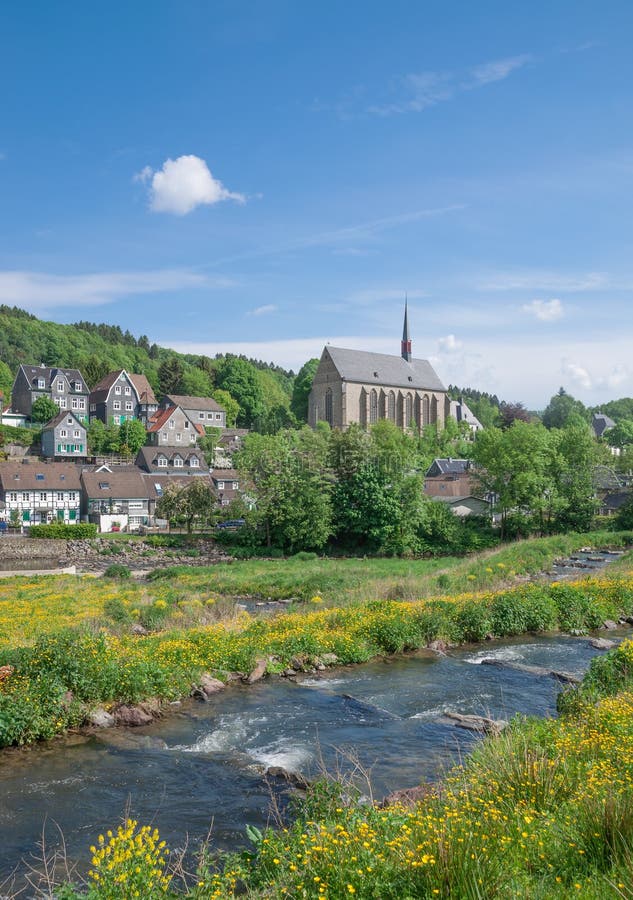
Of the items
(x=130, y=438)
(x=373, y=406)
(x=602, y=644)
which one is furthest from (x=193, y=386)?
(x=602, y=644)

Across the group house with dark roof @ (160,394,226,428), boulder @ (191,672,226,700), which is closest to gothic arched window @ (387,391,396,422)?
house with dark roof @ (160,394,226,428)

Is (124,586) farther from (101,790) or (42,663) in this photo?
(101,790)

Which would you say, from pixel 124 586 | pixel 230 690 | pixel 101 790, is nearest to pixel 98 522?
pixel 124 586

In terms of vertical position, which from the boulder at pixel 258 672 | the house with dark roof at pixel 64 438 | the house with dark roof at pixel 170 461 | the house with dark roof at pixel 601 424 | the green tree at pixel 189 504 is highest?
the house with dark roof at pixel 601 424

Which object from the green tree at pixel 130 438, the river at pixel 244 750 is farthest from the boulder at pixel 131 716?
the green tree at pixel 130 438

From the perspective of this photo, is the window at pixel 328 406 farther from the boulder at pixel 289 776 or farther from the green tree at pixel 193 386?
the boulder at pixel 289 776

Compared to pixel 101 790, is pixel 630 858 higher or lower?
higher

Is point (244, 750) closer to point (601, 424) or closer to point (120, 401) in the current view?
point (120, 401)

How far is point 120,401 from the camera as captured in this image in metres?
106

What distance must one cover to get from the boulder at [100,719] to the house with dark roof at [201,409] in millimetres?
93500

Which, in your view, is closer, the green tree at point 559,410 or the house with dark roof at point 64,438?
the house with dark roof at point 64,438

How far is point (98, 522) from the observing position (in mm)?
67750

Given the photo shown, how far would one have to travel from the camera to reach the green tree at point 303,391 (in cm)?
12712

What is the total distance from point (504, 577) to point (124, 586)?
69.9 ft
